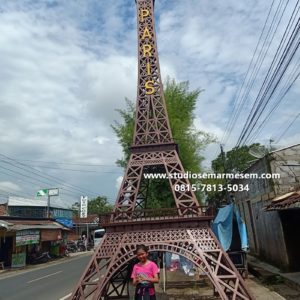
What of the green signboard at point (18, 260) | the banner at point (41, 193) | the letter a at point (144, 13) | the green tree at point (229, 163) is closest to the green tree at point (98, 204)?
the banner at point (41, 193)

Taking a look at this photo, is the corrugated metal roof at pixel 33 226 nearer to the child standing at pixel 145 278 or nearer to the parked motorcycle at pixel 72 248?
the parked motorcycle at pixel 72 248

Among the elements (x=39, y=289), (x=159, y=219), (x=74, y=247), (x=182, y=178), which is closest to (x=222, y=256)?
(x=159, y=219)

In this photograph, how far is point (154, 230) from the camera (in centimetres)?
1117

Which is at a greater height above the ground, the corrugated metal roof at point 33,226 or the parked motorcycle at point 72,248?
the corrugated metal roof at point 33,226

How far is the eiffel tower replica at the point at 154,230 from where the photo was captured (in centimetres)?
985

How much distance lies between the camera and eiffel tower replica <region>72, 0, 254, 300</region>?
32.3 ft

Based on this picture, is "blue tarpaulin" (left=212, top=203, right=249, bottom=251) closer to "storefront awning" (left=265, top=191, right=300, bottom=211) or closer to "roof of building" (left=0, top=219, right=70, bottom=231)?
"storefront awning" (left=265, top=191, right=300, bottom=211)

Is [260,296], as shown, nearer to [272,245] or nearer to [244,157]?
[272,245]

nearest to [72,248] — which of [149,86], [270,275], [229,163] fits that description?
[229,163]

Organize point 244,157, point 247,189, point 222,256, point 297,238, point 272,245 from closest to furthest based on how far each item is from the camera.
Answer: point 222,256
point 297,238
point 272,245
point 247,189
point 244,157

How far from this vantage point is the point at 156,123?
15.0m

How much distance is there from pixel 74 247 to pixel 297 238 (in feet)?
114

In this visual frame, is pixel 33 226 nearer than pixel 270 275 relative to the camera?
No

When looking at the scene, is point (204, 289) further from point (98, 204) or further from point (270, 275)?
point (98, 204)
